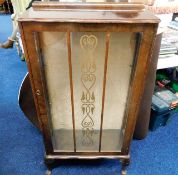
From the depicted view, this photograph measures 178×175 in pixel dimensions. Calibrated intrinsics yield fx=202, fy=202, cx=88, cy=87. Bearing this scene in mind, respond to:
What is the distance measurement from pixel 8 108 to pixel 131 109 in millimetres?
1229

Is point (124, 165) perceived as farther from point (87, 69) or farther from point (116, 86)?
point (87, 69)

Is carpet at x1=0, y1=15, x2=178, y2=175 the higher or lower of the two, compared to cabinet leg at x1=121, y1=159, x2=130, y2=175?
lower

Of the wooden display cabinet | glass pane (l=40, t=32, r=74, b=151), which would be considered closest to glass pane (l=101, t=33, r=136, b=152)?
the wooden display cabinet

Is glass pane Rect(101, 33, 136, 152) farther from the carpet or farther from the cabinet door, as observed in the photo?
the carpet

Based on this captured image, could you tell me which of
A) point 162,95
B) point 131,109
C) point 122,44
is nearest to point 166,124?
point 162,95

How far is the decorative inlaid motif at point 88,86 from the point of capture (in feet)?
2.43

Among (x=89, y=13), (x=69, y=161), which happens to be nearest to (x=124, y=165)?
(x=69, y=161)

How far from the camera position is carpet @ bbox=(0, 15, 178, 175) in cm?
124

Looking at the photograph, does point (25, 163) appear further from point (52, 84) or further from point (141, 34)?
point (141, 34)

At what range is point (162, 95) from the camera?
4.87 feet

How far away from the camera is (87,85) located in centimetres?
87

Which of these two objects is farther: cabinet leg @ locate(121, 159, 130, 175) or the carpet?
the carpet

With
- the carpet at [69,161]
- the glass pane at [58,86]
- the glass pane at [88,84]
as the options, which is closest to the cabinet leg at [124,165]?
the carpet at [69,161]

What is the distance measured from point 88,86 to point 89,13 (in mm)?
307
